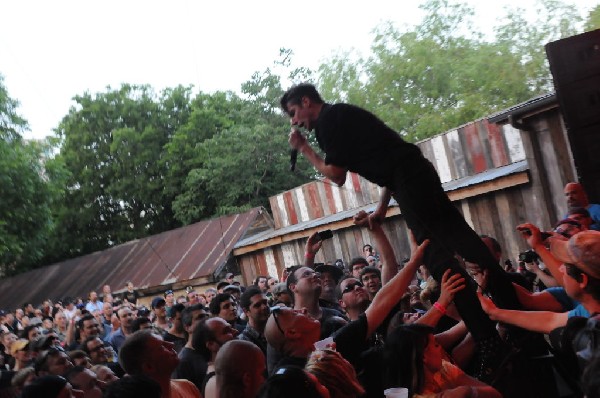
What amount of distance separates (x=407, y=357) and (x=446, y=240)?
31.6 inches

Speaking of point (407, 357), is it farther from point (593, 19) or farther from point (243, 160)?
point (593, 19)

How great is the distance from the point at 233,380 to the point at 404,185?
138 centimetres

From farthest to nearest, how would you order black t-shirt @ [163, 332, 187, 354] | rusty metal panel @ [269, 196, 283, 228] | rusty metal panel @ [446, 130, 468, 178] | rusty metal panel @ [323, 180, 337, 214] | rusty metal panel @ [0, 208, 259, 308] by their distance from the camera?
1. rusty metal panel @ [0, 208, 259, 308]
2. rusty metal panel @ [269, 196, 283, 228]
3. rusty metal panel @ [323, 180, 337, 214]
4. rusty metal panel @ [446, 130, 468, 178]
5. black t-shirt @ [163, 332, 187, 354]

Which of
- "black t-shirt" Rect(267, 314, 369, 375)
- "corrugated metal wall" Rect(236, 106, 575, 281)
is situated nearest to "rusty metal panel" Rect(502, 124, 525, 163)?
"corrugated metal wall" Rect(236, 106, 575, 281)

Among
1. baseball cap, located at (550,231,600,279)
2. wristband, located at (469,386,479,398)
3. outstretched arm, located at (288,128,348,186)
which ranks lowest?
wristband, located at (469,386,479,398)

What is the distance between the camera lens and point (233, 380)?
11.3ft

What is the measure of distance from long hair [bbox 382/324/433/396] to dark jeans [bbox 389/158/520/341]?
473 millimetres

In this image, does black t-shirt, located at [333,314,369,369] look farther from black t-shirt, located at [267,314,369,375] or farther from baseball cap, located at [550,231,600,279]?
baseball cap, located at [550,231,600,279]

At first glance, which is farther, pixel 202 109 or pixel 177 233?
pixel 202 109

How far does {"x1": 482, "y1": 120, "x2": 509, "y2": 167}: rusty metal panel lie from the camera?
46.1 feet

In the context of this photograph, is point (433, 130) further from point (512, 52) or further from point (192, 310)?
point (192, 310)

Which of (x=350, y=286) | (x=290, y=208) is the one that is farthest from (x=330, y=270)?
(x=290, y=208)

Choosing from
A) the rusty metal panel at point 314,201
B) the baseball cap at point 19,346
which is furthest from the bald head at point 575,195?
the rusty metal panel at point 314,201

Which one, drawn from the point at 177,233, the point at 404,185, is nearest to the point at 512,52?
the point at 177,233
